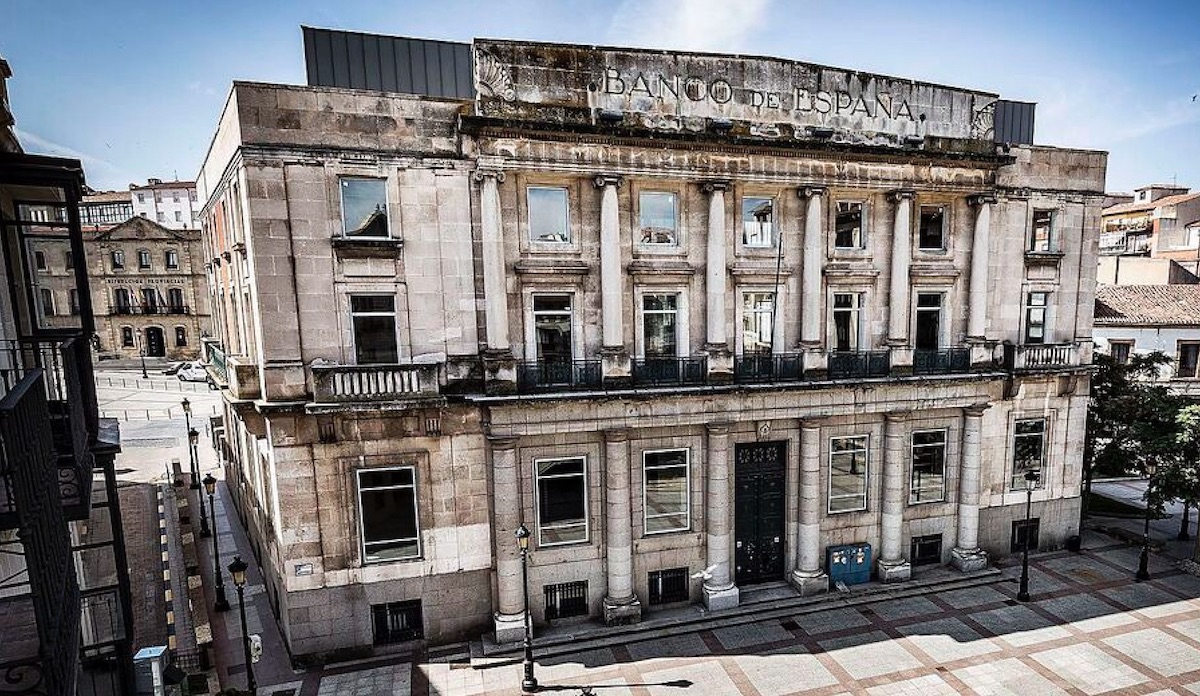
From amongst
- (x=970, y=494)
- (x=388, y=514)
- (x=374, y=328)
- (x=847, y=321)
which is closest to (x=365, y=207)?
(x=374, y=328)

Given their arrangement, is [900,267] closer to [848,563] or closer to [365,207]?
[848,563]

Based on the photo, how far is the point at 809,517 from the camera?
784 inches

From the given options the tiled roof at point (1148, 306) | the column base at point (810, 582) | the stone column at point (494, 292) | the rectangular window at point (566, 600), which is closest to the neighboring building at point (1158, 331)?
the tiled roof at point (1148, 306)

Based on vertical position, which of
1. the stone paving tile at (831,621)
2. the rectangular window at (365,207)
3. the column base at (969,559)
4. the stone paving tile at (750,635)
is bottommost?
the stone paving tile at (831,621)

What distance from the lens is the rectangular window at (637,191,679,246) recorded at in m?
18.4

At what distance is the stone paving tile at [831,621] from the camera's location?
18328mm

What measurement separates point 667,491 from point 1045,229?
17098mm

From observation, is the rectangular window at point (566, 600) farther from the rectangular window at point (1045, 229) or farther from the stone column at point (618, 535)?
the rectangular window at point (1045, 229)

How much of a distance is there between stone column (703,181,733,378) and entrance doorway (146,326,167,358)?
71.4m

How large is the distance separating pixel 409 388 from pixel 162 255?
215 feet

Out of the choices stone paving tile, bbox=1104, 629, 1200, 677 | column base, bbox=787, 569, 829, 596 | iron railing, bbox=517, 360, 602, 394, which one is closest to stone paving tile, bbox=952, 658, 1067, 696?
stone paving tile, bbox=1104, 629, 1200, 677

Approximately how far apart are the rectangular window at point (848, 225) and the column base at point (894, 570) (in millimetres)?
Answer: 10807

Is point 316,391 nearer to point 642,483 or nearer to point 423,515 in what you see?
point 423,515

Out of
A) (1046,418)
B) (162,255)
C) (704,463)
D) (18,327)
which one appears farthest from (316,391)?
(162,255)
